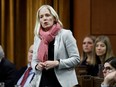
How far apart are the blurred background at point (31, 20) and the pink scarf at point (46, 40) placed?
3.17 m

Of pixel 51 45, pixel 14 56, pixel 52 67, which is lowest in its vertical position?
pixel 14 56

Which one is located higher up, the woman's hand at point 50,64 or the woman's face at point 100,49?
the woman's hand at point 50,64

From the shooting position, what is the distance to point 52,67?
2580 mm

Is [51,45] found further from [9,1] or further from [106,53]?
[9,1]

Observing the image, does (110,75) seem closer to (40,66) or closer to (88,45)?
(40,66)

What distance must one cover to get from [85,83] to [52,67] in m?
0.47

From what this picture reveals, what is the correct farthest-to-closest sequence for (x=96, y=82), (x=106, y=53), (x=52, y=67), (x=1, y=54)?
(x=106, y=53)
(x=1, y=54)
(x=96, y=82)
(x=52, y=67)

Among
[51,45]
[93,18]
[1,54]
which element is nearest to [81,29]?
[93,18]

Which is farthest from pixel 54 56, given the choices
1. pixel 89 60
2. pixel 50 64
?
pixel 89 60

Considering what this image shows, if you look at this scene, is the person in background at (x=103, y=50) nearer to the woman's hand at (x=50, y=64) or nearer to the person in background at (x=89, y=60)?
the person in background at (x=89, y=60)

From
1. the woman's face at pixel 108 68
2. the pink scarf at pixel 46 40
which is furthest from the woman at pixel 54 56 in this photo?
the woman's face at pixel 108 68

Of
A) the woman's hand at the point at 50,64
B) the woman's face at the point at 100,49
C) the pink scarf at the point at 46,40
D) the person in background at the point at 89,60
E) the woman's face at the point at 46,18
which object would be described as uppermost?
the woman's face at the point at 46,18

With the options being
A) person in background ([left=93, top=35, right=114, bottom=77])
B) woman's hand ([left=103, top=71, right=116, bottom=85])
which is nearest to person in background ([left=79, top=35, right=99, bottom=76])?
person in background ([left=93, top=35, right=114, bottom=77])

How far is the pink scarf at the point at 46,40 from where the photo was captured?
8.75 ft
